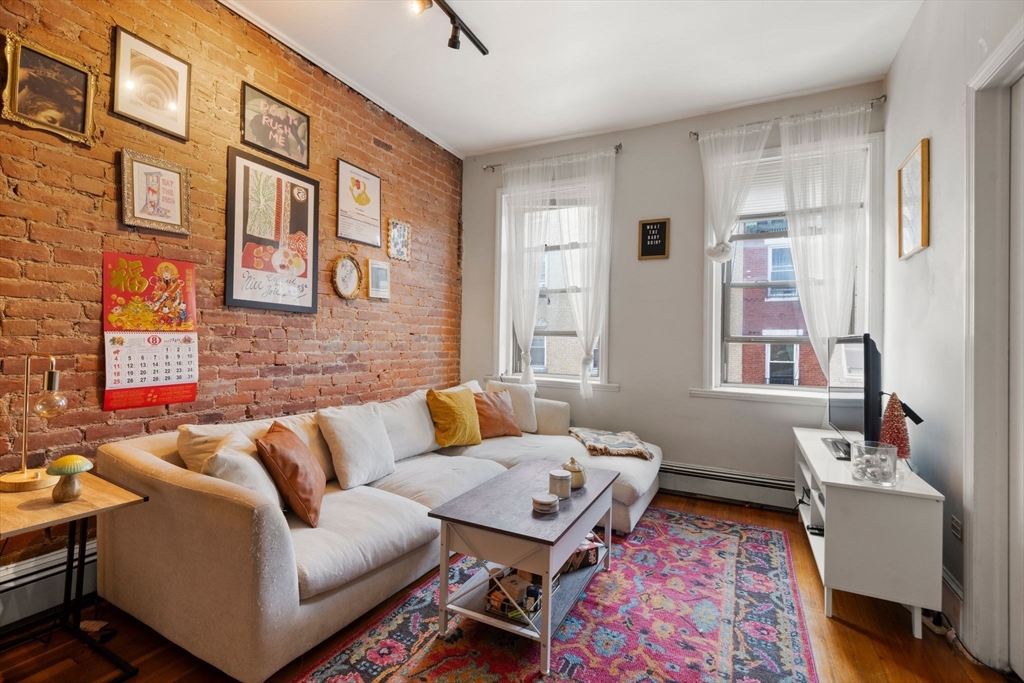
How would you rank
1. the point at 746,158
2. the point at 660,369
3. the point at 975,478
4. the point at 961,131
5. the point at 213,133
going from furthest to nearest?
the point at 660,369 < the point at 746,158 < the point at 213,133 < the point at 961,131 < the point at 975,478

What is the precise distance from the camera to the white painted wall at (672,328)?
3.54 metres

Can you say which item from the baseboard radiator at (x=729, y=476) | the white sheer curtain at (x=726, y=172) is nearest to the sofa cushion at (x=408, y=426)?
the baseboard radiator at (x=729, y=476)

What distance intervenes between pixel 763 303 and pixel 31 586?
4.54 metres

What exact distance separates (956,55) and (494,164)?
335 cm

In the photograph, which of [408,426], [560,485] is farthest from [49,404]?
[560,485]

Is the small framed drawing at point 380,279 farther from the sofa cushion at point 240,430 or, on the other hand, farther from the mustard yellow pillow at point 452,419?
the sofa cushion at point 240,430

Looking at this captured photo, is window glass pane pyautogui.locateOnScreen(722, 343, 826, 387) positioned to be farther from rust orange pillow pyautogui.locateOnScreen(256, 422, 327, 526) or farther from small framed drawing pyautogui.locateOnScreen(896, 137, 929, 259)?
rust orange pillow pyautogui.locateOnScreen(256, 422, 327, 526)

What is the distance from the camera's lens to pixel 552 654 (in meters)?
1.87

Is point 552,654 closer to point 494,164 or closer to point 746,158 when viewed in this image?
point 746,158

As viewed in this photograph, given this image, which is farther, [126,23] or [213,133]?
[213,133]

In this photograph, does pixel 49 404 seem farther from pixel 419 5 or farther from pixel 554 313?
pixel 554 313

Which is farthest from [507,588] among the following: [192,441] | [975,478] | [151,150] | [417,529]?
[151,150]

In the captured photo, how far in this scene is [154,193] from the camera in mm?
2301

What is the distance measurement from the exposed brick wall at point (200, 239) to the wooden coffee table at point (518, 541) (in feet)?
5.08
